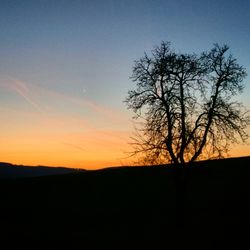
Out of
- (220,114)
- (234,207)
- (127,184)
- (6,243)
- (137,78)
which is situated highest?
(137,78)

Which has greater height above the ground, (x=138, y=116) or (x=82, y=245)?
(x=138, y=116)

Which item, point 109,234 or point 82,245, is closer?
point 82,245

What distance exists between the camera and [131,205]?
28016 millimetres

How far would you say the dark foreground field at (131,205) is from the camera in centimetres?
1980

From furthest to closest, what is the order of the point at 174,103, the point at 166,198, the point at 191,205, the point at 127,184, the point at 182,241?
the point at 127,184
the point at 166,198
the point at 191,205
the point at 174,103
the point at 182,241

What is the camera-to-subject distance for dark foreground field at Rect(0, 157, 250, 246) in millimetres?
19797

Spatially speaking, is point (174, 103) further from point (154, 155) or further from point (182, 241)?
point (182, 241)

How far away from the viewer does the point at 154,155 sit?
61.8 feet

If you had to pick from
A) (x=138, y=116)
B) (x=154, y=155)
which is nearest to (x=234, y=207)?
(x=154, y=155)

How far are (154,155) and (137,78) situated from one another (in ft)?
15.9

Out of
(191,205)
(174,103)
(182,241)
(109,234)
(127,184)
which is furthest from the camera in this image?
(127,184)

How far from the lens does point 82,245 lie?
730 inches

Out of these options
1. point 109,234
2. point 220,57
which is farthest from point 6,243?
point 220,57

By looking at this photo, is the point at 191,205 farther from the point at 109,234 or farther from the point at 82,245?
the point at 82,245
